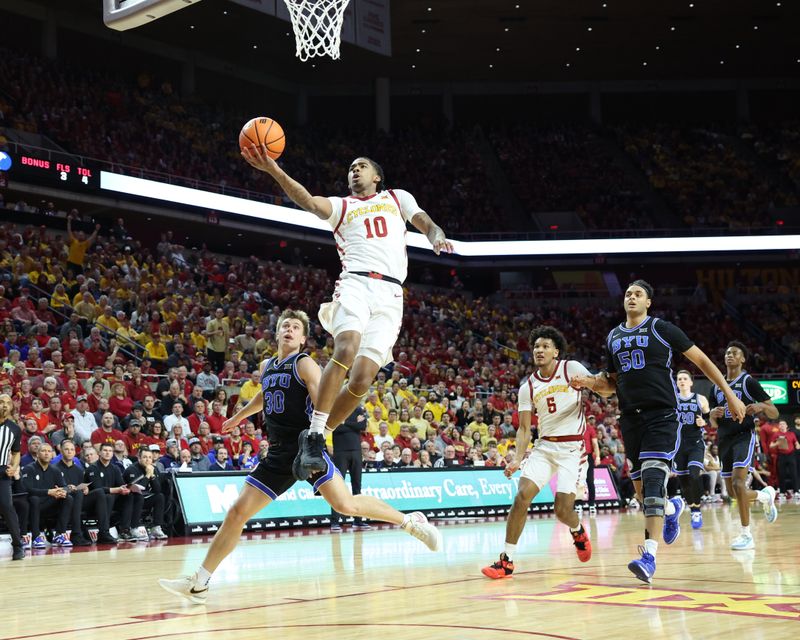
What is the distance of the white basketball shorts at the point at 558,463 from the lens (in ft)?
28.3

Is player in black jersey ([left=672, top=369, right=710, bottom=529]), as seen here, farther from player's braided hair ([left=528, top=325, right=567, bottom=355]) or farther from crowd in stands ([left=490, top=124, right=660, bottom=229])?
crowd in stands ([left=490, top=124, right=660, bottom=229])

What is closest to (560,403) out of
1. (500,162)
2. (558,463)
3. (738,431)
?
(558,463)

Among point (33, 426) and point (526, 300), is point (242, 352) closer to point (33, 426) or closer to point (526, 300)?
point (33, 426)

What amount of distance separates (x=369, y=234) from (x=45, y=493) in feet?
25.0

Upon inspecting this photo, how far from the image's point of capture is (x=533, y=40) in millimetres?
37156

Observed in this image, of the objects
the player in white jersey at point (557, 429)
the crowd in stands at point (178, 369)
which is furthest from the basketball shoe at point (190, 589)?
the crowd in stands at point (178, 369)

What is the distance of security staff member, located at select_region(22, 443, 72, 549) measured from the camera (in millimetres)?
12750

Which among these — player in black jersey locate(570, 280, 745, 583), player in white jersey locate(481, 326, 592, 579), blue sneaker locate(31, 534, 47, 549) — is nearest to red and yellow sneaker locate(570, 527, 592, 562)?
player in white jersey locate(481, 326, 592, 579)

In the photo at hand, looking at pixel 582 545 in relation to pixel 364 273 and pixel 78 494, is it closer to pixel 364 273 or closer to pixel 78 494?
pixel 364 273

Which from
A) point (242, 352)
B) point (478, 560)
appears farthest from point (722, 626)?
point (242, 352)

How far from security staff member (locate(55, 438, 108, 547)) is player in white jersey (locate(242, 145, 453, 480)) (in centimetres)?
715

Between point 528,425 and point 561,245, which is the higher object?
point 561,245

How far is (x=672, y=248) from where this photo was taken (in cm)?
3850

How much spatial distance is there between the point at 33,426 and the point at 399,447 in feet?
22.7
